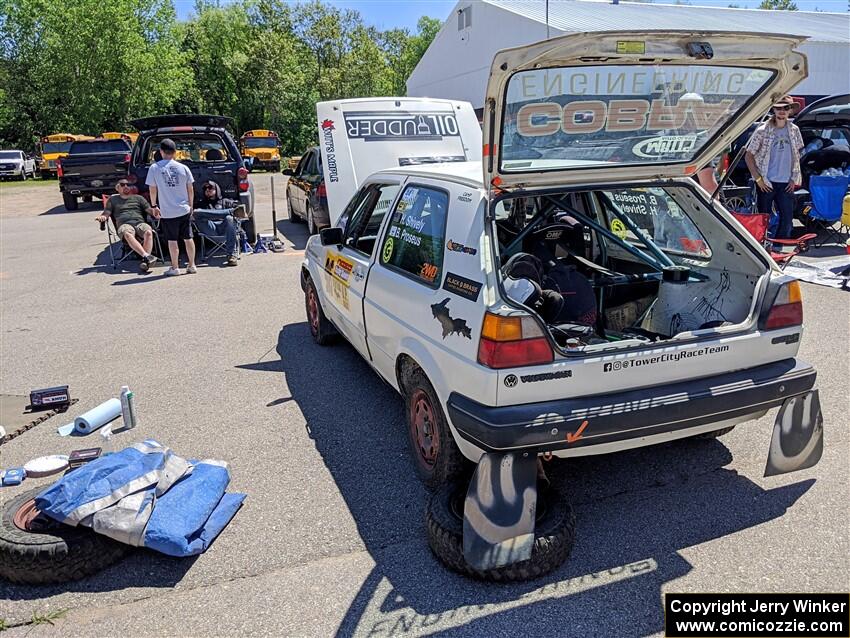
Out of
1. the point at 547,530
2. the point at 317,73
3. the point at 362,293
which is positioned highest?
the point at 317,73

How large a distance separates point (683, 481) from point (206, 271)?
7.96 meters

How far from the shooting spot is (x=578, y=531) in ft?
10.5

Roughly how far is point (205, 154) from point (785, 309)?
10.4 meters

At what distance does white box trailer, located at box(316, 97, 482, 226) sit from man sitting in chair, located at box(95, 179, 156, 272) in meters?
3.22

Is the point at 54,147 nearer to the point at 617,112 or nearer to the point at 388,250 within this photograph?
the point at 388,250

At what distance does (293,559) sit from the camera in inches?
120

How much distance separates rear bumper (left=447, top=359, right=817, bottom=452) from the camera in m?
2.84

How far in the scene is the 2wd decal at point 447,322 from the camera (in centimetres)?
304

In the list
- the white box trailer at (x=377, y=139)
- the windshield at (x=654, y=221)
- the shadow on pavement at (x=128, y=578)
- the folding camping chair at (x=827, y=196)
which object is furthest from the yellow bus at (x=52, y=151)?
the shadow on pavement at (x=128, y=578)

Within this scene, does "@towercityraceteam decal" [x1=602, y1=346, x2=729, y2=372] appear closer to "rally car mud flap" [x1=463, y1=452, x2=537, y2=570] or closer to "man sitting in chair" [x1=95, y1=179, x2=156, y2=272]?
"rally car mud flap" [x1=463, y1=452, x2=537, y2=570]

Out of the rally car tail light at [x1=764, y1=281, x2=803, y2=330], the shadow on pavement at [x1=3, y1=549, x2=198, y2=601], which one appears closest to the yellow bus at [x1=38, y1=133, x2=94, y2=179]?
the shadow on pavement at [x1=3, y1=549, x2=198, y2=601]

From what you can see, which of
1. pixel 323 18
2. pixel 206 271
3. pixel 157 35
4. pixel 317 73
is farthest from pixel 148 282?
pixel 323 18

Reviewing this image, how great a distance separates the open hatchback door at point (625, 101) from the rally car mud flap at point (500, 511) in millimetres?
1323

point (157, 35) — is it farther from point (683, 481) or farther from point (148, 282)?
point (683, 481)
